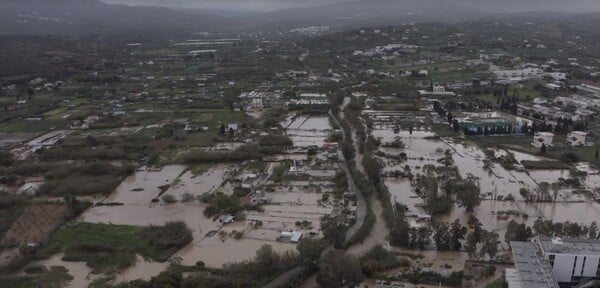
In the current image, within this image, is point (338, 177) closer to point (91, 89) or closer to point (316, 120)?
point (316, 120)

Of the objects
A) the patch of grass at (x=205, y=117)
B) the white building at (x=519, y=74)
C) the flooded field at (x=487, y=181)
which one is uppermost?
the white building at (x=519, y=74)

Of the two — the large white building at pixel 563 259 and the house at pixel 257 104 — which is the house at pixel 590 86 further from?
the large white building at pixel 563 259

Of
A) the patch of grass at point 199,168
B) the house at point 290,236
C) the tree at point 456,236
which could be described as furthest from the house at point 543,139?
the patch of grass at point 199,168

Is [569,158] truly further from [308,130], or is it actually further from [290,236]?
[290,236]

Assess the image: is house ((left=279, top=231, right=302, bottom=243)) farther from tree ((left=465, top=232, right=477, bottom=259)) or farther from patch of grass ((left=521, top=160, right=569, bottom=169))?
patch of grass ((left=521, top=160, right=569, bottom=169))

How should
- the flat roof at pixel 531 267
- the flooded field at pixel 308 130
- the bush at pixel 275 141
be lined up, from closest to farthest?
the flat roof at pixel 531 267
the bush at pixel 275 141
the flooded field at pixel 308 130

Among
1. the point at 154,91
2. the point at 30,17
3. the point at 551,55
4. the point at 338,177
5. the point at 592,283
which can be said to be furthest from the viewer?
the point at 30,17

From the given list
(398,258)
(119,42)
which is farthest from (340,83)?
(119,42)

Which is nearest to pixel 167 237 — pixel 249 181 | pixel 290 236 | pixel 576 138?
pixel 290 236
